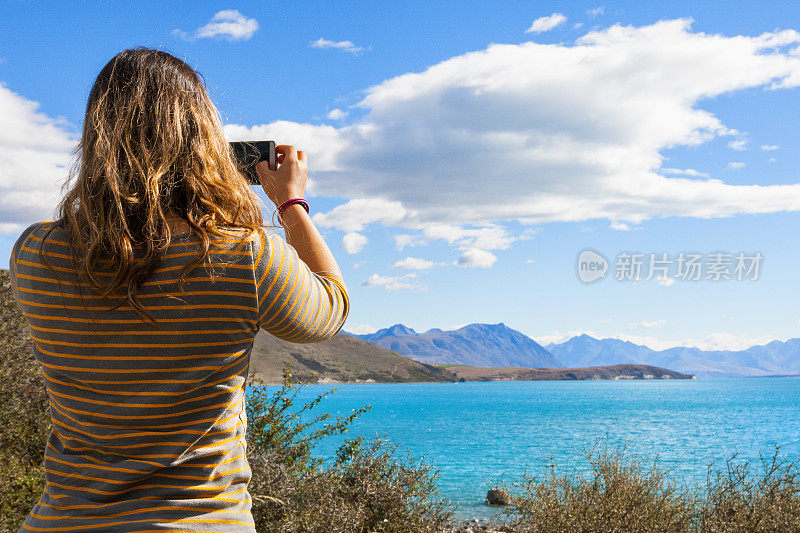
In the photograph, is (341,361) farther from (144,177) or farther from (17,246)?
(144,177)

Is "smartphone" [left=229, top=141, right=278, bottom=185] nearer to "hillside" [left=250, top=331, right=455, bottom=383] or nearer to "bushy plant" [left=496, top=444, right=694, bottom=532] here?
"bushy plant" [left=496, top=444, right=694, bottom=532]

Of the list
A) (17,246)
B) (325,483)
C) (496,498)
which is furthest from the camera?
(496,498)

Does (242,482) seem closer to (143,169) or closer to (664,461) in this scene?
(143,169)

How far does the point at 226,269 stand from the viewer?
1.13 metres

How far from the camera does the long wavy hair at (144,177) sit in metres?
1.13

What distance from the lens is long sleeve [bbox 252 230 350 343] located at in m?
1.16

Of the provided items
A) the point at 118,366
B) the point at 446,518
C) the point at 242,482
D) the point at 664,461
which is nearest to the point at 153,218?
the point at 118,366

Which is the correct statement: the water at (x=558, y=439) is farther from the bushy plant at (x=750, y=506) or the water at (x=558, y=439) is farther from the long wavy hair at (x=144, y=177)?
the long wavy hair at (x=144, y=177)

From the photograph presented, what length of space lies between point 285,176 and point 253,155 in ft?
0.44

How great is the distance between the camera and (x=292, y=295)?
120 centimetres

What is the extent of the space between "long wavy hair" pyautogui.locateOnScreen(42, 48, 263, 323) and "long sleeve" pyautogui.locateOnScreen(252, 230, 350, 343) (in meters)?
0.07

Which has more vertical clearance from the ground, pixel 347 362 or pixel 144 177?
pixel 144 177

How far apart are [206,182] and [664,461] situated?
3529 cm

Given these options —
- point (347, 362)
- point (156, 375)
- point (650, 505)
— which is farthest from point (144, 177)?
point (347, 362)
